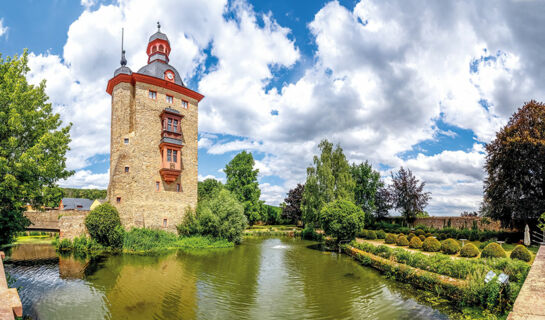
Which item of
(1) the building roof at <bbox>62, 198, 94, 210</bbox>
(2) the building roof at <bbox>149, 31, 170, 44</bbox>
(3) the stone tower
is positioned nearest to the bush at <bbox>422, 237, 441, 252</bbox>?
(3) the stone tower

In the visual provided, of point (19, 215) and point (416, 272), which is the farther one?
point (416, 272)

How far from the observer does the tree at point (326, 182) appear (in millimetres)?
30217

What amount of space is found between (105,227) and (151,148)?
7330mm

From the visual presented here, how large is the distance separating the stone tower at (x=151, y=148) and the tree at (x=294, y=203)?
2102 centimetres

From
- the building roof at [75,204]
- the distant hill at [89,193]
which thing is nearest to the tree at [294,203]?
the building roof at [75,204]

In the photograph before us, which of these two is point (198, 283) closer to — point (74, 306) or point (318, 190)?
point (74, 306)

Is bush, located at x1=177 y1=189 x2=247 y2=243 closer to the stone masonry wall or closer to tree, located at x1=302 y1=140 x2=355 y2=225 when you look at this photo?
the stone masonry wall

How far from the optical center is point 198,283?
1263 centimetres

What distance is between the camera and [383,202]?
3712cm

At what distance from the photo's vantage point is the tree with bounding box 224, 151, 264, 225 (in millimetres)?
39031

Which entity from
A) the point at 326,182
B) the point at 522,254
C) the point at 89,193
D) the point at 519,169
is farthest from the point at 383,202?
the point at 89,193

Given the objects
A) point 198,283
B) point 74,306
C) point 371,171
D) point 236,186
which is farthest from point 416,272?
point 236,186

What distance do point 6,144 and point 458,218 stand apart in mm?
35005

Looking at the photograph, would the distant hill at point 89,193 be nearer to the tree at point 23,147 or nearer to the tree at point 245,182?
the tree at point 245,182
